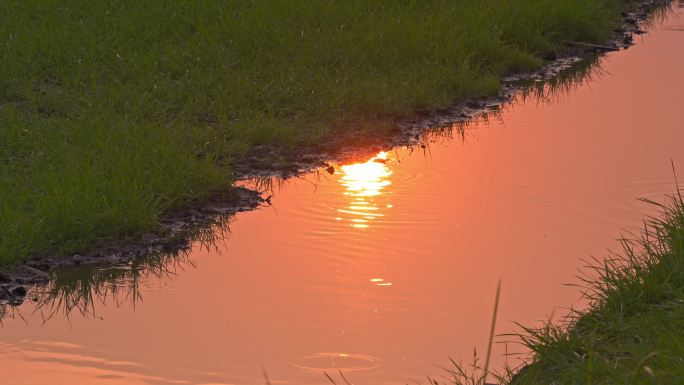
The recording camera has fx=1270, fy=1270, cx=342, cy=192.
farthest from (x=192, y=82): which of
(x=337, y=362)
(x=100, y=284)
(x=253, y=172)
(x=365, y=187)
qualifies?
(x=337, y=362)

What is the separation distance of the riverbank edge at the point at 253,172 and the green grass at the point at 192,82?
71mm

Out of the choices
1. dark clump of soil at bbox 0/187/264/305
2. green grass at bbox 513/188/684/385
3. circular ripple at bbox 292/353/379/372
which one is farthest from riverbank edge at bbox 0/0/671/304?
green grass at bbox 513/188/684/385

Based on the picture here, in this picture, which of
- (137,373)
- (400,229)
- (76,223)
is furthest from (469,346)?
(76,223)

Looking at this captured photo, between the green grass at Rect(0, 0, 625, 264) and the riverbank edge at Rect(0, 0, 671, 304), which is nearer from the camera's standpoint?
the riverbank edge at Rect(0, 0, 671, 304)

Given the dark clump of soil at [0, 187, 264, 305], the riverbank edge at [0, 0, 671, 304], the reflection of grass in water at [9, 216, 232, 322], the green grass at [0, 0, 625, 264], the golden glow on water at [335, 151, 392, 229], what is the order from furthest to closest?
the golden glow on water at [335, 151, 392, 229], the green grass at [0, 0, 625, 264], the riverbank edge at [0, 0, 671, 304], the dark clump of soil at [0, 187, 264, 305], the reflection of grass in water at [9, 216, 232, 322]

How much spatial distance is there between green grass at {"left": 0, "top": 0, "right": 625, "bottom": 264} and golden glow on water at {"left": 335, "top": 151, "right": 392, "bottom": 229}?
0.50 m

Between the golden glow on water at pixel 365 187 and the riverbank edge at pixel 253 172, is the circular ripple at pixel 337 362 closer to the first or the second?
the riverbank edge at pixel 253 172

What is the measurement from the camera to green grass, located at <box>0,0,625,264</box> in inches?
248

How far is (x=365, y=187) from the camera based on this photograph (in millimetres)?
7215

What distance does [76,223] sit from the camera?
5.95 meters

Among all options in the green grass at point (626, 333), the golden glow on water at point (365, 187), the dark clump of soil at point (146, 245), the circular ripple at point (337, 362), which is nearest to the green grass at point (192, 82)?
the dark clump of soil at point (146, 245)

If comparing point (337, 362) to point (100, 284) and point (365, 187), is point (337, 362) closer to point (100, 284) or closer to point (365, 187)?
point (100, 284)

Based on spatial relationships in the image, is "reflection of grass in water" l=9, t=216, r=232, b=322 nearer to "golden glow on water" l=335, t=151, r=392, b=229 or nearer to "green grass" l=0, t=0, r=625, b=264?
"green grass" l=0, t=0, r=625, b=264

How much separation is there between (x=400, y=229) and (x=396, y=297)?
1.08m
